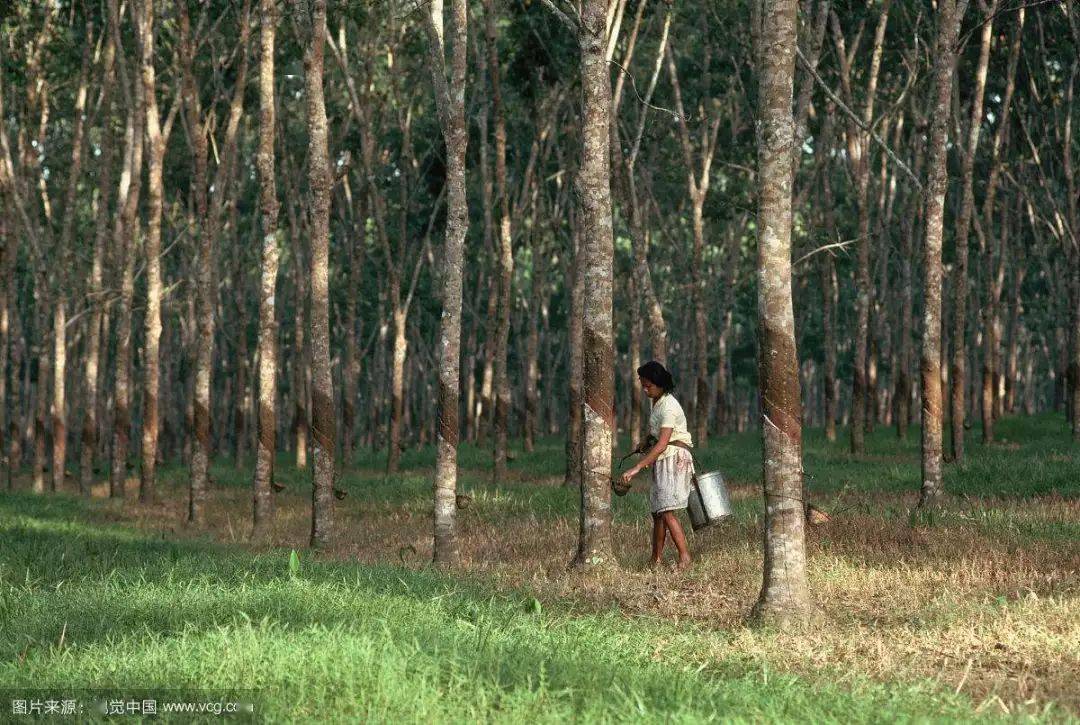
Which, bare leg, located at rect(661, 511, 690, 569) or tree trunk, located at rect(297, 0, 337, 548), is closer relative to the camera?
bare leg, located at rect(661, 511, 690, 569)

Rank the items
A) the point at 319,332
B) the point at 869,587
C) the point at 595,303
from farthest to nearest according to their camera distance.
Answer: the point at 319,332, the point at 595,303, the point at 869,587

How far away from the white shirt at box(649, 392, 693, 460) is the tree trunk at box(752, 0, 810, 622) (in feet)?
6.98

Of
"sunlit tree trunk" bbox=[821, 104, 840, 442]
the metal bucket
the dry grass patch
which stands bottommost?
the dry grass patch

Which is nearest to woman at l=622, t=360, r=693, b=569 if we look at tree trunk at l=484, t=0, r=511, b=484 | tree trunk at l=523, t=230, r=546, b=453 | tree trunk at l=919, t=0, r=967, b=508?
tree trunk at l=919, t=0, r=967, b=508

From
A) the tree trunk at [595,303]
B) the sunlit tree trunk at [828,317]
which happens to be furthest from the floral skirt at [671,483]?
the sunlit tree trunk at [828,317]

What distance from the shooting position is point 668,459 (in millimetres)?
10797

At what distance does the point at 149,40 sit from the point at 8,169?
4778 millimetres

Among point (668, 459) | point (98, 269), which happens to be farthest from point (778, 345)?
point (98, 269)

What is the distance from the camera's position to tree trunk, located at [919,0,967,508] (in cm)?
1438

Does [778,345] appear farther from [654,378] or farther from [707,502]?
[707,502]

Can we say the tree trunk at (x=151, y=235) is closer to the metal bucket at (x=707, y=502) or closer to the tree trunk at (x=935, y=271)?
the metal bucket at (x=707, y=502)

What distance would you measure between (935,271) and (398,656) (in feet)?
33.5

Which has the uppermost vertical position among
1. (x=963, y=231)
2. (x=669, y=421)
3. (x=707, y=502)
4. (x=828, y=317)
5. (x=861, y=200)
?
(x=861, y=200)

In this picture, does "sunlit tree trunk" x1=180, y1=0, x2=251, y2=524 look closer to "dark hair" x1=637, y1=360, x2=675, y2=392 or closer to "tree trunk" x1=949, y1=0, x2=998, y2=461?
"dark hair" x1=637, y1=360, x2=675, y2=392
